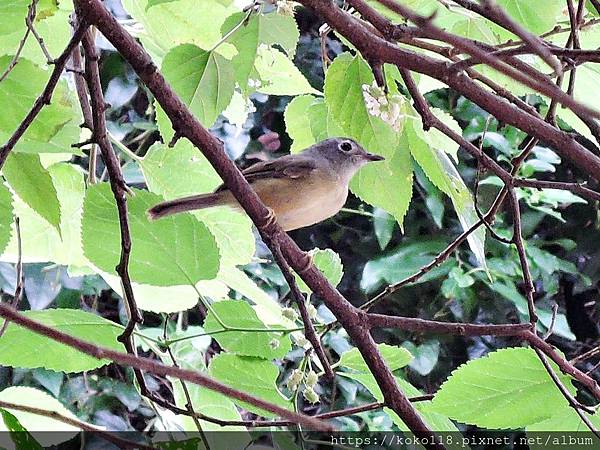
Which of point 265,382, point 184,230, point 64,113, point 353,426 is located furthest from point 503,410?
point 353,426

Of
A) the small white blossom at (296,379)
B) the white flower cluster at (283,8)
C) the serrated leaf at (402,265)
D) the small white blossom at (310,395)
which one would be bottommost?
the serrated leaf at (402,265)

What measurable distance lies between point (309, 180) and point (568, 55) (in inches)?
35.1

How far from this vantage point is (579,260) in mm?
3104

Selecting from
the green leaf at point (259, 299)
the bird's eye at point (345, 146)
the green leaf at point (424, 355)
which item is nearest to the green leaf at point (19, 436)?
the green leaf at point (259, 299)

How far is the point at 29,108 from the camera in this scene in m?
0.72

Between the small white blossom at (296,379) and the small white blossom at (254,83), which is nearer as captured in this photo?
the small white blossom at (296,379)

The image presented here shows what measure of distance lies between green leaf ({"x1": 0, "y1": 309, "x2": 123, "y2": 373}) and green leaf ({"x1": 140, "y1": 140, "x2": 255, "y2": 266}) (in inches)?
10.6

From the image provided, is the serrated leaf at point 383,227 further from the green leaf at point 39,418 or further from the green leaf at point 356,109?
the green leaf at point 39,418

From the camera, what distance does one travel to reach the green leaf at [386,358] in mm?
795

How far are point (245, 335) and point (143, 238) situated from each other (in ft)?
0.42

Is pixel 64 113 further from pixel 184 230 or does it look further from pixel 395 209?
pixel 395 209

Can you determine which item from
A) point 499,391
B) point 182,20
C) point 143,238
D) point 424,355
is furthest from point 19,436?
point 424,355

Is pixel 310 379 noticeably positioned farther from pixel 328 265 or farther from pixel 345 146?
pixel 345 146

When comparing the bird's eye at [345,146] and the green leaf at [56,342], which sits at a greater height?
the bird's eye at [345,146]
